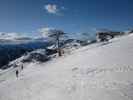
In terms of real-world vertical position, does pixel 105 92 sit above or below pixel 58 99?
above

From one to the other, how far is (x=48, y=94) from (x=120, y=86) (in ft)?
24.6

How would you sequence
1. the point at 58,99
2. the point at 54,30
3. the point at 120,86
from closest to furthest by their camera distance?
the point at 120,86 < the point at 58,99 < the point at 54,30

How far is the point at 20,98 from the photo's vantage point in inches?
750

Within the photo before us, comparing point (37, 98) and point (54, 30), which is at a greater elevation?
point (54, 30)

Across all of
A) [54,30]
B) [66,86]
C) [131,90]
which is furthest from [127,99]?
[54,30]

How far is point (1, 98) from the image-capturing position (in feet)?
71.8

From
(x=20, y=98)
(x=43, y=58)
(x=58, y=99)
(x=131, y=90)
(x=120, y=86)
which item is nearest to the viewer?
(x=131, y=90)

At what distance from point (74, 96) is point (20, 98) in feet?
26.6

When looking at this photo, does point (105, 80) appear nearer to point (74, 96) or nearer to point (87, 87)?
point (87, 87)

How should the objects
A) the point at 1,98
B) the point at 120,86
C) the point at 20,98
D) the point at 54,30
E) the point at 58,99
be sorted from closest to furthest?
the point at 120,86 < the point at 58,99 < the point at 20,98 < the point at 1,98 < the point at 54,30

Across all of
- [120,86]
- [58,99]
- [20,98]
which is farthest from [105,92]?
[20,98]

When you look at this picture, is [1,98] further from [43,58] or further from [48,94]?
[43,58]

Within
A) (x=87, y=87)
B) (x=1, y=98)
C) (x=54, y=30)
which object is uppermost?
(x=54, y=30)

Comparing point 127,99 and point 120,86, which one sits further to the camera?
point 120,86
